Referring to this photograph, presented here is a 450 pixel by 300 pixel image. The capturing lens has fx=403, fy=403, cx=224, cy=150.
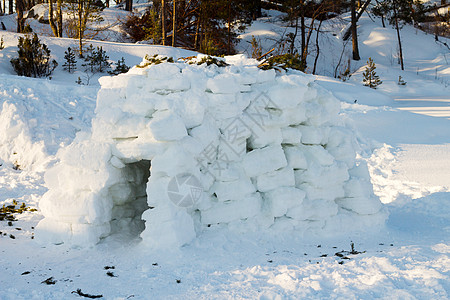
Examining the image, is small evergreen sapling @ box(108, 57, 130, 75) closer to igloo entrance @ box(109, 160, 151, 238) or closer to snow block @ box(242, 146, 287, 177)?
igloo entrance @ box(109, 160, 151, 238)

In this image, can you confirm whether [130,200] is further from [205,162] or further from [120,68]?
[120,68]

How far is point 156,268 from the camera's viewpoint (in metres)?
3.23

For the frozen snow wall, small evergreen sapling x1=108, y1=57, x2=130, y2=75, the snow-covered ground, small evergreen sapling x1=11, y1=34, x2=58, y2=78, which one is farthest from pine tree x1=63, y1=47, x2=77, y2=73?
the frozen snow wall

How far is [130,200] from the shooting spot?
14.8 ft

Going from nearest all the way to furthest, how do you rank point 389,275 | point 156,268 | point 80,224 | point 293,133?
point 389,275, point 156,268, point 80,224, point 293,133

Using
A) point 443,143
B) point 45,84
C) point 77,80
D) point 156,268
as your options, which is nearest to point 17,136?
point 45,84

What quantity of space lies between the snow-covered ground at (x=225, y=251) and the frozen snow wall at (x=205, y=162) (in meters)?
0.19

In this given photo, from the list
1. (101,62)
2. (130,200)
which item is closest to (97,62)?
(101,62)

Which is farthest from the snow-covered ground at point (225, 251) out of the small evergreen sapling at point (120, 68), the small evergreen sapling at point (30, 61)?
the small evergreen sapling at point (120, 68)

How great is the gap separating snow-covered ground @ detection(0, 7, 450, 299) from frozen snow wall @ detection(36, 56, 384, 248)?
0.19 metres

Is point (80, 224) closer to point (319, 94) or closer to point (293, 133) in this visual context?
point (293, 133)

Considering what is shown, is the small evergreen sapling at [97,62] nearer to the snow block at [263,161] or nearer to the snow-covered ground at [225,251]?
the snow-covered ground at [225,251]

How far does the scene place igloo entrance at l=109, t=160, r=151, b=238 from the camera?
4109 millimetres

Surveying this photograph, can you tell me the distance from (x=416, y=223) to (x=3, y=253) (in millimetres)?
4404
